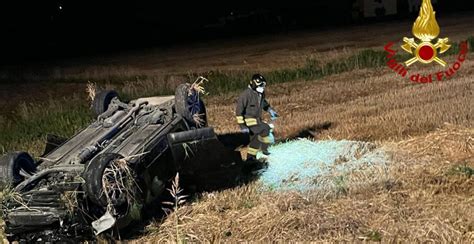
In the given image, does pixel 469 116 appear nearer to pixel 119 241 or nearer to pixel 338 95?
pixel 338 95

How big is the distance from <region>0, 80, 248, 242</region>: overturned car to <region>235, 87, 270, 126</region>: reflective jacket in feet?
1.64

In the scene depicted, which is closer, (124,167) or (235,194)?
(124,167)

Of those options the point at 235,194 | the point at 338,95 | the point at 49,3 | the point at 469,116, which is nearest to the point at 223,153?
the point at 235,194

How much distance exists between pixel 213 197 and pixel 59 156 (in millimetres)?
1625

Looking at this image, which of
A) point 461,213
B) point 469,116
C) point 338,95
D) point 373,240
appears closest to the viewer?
point 373,240

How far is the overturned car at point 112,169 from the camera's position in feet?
18.3

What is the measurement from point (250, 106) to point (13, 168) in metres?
2.91

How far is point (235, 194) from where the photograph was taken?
6.73 m

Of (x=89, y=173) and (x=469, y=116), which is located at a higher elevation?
(x=89, y=173)

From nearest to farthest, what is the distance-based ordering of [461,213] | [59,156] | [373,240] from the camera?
1. [373,240]
2. [461,213]
3. [59,156]

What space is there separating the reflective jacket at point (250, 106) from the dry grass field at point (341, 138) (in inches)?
45.0

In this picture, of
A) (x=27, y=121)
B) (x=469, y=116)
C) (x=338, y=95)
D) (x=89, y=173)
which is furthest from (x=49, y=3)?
(x=89, y=173)

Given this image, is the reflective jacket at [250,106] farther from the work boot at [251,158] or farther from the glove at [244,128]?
the work boot at [251,158]

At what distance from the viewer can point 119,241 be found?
5.81m
